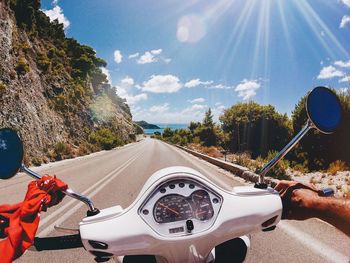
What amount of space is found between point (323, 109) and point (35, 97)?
32.2 metres

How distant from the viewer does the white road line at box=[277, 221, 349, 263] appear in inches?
179

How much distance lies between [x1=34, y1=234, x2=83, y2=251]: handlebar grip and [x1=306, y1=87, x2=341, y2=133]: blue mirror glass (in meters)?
1.62

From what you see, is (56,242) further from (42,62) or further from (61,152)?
(42,62)

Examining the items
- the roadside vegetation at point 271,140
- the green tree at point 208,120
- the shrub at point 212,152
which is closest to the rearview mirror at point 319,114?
the roadside vegetation at point 271,140

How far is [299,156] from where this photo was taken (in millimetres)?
22906

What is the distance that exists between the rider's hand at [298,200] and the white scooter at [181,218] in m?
0.10

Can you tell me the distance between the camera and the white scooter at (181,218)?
6.02 ft

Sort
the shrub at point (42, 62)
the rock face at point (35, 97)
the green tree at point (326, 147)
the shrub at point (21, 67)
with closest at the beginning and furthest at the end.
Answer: the green tree at point (326, 147), the rock face at point (35, 97), the shrub at point (21, 67), the shrub at point (42, 62)

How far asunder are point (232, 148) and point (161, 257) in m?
47.5

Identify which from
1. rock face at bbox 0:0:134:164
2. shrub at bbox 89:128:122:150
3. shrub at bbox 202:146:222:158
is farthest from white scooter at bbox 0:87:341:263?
shrub at bbox 89:128:122:150

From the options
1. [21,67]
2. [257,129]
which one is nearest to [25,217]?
[21,67]

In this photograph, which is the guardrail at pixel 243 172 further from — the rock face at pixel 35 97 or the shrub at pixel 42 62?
the shrub at pixel 42 62

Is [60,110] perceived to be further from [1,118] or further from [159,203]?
[159,203]

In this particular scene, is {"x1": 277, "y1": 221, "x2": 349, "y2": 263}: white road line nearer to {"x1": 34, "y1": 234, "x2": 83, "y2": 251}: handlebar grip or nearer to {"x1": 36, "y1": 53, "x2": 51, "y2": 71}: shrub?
{"x1": 34, "y1": 234, "x2": 83, "y2": 251}: handlebar grip
